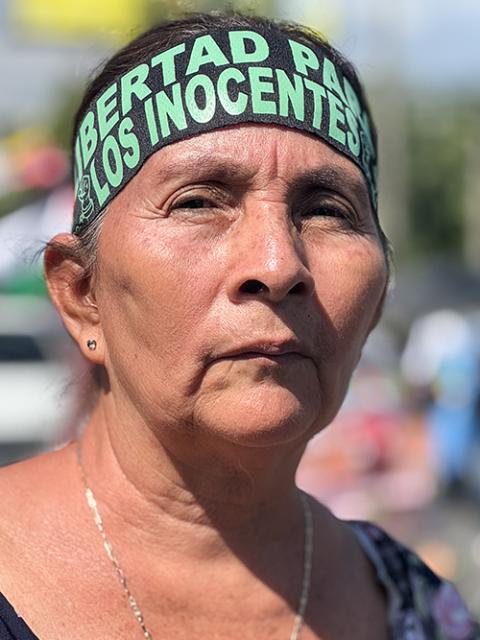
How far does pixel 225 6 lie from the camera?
2271mm

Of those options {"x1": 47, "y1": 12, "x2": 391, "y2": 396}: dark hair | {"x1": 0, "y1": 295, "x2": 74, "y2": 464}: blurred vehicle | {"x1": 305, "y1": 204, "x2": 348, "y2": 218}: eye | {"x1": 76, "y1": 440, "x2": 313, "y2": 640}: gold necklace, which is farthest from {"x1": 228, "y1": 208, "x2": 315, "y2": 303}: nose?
{"x1": 0, "y1": 295, "x2": 74, "y2": 464}: blurred vehicle

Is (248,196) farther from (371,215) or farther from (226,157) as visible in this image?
(371,215)

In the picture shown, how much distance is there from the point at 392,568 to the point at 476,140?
1094 inches

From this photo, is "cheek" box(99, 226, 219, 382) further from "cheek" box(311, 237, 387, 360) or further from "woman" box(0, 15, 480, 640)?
"cheek" box(311, 237, 387, 360)

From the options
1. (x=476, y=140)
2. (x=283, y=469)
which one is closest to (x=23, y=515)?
→ (x=283, y=469)

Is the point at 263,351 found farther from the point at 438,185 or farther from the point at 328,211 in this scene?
the point at 438,185

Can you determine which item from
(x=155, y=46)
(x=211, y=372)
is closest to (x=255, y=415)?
(x=211, y=372)

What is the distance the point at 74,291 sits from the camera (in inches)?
84.6

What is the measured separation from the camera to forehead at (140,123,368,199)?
6.37 ft

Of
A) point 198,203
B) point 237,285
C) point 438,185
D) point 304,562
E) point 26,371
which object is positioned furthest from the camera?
point 438,185

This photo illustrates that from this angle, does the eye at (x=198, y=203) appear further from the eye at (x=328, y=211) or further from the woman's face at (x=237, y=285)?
the eye at (x=328, y=211)

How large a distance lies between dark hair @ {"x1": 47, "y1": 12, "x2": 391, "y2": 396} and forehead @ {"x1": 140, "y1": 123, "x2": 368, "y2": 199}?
17 centimetres

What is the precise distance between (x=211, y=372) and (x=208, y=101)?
0.48 meters

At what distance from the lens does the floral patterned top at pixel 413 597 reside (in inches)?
91.5
